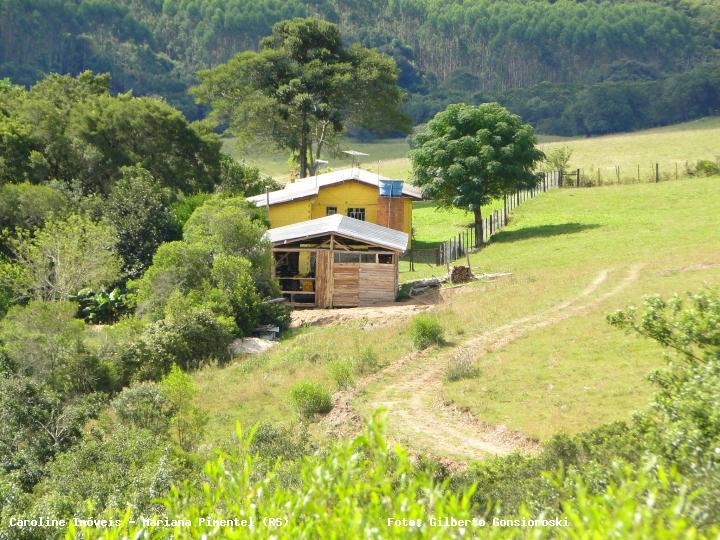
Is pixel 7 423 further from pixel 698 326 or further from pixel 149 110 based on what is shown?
pixel 149 110

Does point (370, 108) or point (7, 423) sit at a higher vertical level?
point (370, 108)

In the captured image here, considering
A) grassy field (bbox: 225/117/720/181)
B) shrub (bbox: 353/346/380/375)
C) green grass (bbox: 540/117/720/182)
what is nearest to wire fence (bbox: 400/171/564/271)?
green grass (bbox: 540/117/720/182)

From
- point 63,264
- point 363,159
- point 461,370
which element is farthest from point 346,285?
point 363,159

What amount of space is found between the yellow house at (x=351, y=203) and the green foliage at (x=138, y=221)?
5.79m

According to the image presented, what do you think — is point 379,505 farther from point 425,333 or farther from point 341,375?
point 425,333

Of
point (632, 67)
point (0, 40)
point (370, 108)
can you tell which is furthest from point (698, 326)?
point (632, 67)

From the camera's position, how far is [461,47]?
7308 inches

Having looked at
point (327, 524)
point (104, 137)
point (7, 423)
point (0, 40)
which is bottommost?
point (7, 423)

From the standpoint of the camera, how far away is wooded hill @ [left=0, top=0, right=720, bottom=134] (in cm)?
13875

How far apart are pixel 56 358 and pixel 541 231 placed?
1119 inches

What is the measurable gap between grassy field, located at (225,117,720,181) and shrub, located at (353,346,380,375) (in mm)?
41270

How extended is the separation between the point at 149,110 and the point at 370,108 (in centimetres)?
1786

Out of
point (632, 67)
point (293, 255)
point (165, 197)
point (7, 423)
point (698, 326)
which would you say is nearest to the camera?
point (698, 326)

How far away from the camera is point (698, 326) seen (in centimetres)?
1556
